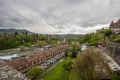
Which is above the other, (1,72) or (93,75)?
(1,72)

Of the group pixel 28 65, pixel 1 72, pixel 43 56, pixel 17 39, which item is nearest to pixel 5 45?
pixel 17 39

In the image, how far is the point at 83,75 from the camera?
17.2 metres

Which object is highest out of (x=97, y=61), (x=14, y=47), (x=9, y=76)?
(x=9, y=76)

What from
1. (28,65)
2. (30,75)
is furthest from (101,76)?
(28,65)

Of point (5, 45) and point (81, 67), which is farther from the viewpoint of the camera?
point (5, 45)

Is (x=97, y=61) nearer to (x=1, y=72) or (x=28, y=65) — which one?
(x=1, y=72)

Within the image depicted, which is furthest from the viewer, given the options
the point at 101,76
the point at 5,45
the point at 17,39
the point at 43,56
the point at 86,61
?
the point at 17,39

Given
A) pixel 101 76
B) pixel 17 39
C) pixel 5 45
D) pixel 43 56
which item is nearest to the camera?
pixel 101 76

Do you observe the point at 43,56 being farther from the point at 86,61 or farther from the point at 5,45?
the point at 5,45

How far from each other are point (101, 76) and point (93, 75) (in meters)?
2.88

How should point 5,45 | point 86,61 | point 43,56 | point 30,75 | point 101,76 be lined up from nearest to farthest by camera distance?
point 86,61 < point 101,76 < point 30,75 < point 43,56 < point 5,45

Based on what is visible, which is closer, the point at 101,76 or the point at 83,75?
the point at 83,75

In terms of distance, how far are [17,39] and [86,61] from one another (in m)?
79.6

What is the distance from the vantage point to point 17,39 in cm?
8806
